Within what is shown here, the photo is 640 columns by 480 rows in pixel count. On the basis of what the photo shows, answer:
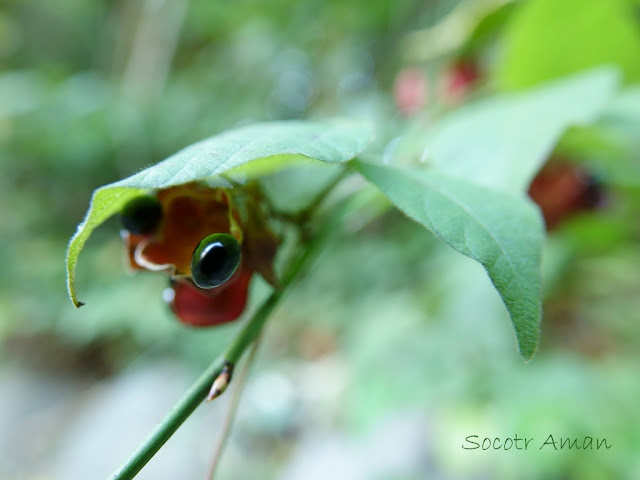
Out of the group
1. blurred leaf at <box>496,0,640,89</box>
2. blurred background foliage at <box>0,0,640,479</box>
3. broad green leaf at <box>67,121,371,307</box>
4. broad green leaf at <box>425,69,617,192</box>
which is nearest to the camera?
broad green leaf at <box>67,121,371,307</box>

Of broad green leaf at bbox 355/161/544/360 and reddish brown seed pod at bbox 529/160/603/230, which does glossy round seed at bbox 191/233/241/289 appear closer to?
broad green leaf at bbox 355/161/544/360

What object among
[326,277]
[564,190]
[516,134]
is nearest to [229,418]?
[516,134]

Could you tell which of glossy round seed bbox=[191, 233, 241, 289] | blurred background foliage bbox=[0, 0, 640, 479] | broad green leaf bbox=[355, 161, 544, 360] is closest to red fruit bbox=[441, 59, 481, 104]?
blurred background foliage bbox=[0, 0, 640, 479]

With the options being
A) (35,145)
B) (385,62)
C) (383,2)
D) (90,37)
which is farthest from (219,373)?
(90,37)

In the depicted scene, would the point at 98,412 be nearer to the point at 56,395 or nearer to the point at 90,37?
the point at 56,395

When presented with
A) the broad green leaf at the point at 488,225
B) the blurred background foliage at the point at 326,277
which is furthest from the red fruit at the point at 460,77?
the broad green leaf at the point at 488,225

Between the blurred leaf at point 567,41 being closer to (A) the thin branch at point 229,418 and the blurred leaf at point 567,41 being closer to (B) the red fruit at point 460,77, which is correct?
(B) the red fruit at point 460,77
